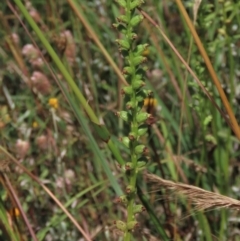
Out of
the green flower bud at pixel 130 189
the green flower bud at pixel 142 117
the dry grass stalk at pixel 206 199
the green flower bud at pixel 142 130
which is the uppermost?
the green flower bud at pixel 142 117

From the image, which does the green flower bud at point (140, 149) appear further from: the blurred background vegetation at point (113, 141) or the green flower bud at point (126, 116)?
the blurred background vegetation at point (113, 141)

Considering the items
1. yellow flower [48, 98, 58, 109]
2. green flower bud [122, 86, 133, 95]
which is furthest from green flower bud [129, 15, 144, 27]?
yellow flower [48, 98, 58, 109]

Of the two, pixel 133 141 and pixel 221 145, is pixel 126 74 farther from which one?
pixel 221 145

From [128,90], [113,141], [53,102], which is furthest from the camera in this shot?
[53,102]

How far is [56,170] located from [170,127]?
0.33 metres

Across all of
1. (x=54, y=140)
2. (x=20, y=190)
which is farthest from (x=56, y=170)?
(x=20, y=190)

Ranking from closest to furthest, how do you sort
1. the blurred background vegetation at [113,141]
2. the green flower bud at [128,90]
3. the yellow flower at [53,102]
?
the green flower bud at [128,90] → the blurred background vegetation at [113,141] → the yellow flower at [53,102]

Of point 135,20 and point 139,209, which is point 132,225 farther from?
point 135,20

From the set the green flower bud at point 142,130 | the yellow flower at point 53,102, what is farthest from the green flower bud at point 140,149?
the yellow flower at point 53,102

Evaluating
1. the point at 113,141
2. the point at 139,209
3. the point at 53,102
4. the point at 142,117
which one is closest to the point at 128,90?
the point at 142,117

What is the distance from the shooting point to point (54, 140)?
182 cm

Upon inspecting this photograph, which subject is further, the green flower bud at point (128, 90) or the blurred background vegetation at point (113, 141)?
the blurred background vegetation at point (113, 141)

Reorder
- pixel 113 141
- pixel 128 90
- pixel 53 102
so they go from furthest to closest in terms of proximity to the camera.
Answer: pixel 53 102 → pixel 113 141 → pixel 128 90

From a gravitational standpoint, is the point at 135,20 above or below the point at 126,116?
above
